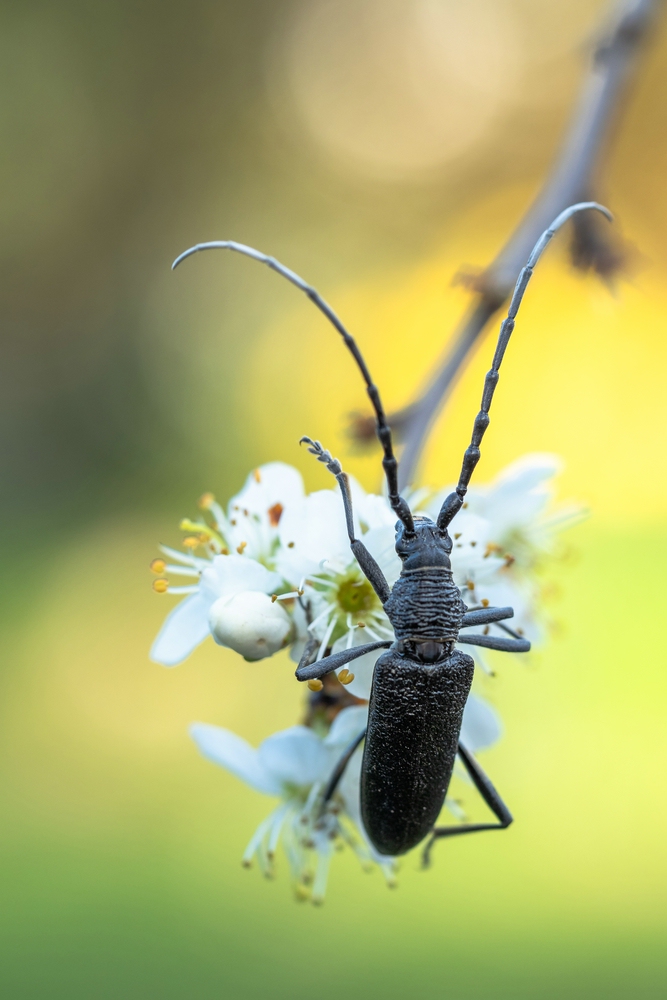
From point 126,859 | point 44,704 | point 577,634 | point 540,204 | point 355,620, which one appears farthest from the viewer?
point 44,704

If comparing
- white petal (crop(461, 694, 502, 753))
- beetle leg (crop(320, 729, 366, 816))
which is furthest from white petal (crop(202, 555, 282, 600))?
white petal (crop(461, 694, 502, 753))

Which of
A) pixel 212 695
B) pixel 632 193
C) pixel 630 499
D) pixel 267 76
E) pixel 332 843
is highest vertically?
pixel 267 76

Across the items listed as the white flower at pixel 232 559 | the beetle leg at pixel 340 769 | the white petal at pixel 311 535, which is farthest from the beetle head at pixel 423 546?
the beetle leg at pixel 340 769

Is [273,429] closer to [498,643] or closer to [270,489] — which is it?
[270,489]

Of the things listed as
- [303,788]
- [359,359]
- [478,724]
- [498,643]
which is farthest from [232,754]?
[359,359]

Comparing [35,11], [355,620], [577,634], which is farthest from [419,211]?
[355,620]

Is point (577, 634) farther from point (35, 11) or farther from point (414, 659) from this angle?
point (35, 11)

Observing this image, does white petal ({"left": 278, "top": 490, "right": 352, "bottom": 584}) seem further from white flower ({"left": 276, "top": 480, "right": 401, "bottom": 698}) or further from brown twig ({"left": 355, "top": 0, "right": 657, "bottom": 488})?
brown twig ({"left": 355, "top": 0, "right": 657, "bottom": 488})
